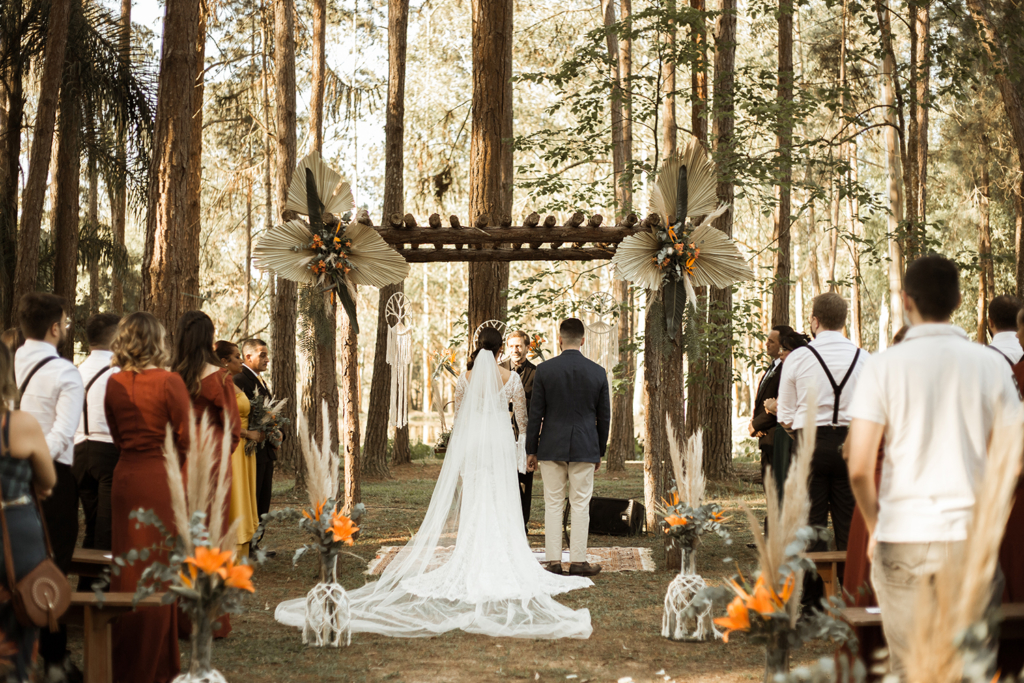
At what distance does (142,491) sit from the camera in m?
4.52

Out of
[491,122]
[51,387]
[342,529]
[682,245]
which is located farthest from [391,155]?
[51,387]

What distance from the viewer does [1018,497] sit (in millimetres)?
3834

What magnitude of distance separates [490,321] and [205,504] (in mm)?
6320

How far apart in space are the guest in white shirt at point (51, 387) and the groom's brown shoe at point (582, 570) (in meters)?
4.05

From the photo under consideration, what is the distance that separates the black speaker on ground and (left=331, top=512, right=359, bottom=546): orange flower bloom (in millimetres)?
4254

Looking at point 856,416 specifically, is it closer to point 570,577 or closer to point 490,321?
point 570,577

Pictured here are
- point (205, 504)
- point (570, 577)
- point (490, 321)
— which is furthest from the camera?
point (490, 321)

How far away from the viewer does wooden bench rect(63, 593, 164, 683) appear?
12.8 ft

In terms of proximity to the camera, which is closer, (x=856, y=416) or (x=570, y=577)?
(x=856, y=416)

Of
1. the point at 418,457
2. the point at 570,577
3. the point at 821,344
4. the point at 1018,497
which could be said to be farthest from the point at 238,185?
the point at 1018,497

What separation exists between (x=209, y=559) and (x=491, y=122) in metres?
8.05

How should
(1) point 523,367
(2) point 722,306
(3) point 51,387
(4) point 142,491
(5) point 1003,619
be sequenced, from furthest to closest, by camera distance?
(2) point 722,306 → (1) point 523,367 → (4) point 142,491 → (3) point 51,387 → (5) point 1003,619

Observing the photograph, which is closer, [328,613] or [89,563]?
[89,563]

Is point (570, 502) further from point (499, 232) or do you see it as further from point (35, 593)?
point (35, 593)
